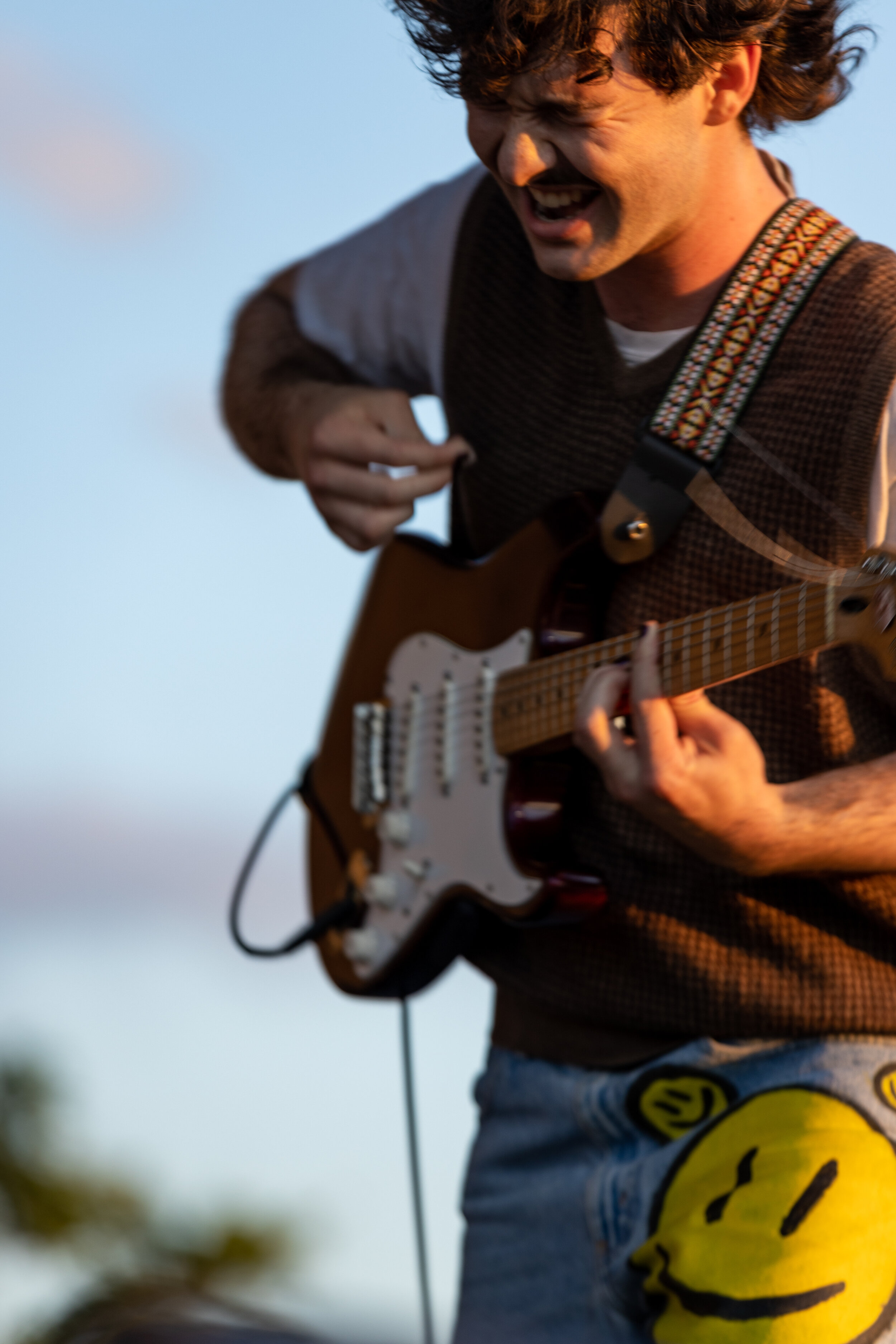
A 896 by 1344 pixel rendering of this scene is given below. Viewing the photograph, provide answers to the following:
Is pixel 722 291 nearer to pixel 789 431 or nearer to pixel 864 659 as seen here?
pixel 789 431

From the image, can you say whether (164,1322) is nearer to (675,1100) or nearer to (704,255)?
(675,1100)

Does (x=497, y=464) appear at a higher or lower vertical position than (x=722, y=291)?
lower

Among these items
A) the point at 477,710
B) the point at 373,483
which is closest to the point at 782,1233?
the point at 477,710

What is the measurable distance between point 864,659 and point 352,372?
2.73 feet

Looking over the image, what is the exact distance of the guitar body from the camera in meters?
1.29

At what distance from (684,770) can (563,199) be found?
0.50 m

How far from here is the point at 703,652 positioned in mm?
1078

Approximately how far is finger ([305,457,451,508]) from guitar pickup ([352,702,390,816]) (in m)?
0.27

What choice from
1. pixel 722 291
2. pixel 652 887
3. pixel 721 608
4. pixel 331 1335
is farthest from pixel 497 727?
pixel 331 1335

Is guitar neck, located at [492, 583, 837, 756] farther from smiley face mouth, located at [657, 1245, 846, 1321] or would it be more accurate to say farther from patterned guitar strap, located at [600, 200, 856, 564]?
smiley face mouth, located at [657, 1245, 846, 1321]

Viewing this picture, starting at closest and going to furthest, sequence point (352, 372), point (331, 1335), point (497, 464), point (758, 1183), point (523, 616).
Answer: point (331, 1335) → point (758, 1183) → point (523, 616) → point (497, 464) → point (352, 372)

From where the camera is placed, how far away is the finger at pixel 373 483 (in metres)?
1.41

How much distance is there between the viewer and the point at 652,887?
1.23m

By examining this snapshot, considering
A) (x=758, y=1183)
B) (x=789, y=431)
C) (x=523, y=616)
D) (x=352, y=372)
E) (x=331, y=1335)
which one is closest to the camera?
(x=331, y=1335)
